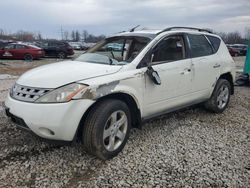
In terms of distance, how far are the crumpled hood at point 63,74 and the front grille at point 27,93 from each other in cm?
5

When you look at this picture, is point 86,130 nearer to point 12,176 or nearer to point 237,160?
point 12,176

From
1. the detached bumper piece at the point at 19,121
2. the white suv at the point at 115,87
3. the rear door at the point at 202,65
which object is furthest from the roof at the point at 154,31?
the detached bumper piece at the point at 19,121

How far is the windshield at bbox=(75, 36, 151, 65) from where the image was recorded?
387 centimetres

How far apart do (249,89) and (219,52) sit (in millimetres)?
3807

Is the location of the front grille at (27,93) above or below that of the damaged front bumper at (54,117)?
above

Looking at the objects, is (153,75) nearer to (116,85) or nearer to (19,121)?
(116,85)

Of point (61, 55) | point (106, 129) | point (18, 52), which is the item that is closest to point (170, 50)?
point (106, 129)

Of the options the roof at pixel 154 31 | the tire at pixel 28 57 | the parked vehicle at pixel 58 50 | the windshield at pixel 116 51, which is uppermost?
the roof at pixel 154 31

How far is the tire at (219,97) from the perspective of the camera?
527 cm

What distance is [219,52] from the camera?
531 centimetres

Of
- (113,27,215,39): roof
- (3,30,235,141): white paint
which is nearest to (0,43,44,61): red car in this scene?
(113,27,215,39): roof

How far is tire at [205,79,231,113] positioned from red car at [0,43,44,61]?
56.8ft

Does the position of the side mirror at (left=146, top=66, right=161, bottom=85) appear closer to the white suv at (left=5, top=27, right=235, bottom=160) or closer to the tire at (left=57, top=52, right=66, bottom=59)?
the white suv at (left=5, top=27, right=235, bottom=160)

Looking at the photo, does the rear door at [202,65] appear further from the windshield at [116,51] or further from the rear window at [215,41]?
the windshield at [116,51]
